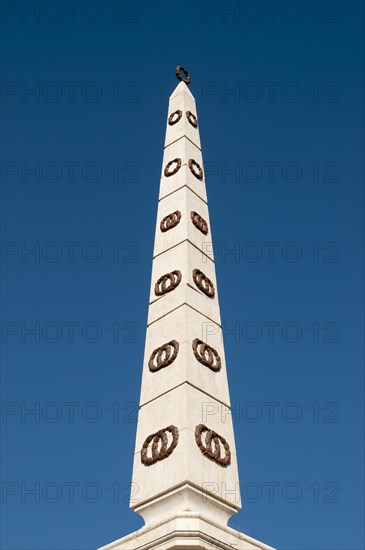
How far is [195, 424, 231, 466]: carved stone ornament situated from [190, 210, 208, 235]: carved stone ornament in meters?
4.26

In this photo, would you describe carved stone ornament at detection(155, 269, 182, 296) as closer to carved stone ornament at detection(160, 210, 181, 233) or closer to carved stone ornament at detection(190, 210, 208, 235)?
carved stone ornament at detection(160, 210, 181, 233)

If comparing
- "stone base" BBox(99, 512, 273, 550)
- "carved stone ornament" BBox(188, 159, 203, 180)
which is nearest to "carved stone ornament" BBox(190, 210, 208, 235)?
"carved stone ornament" BBox(188, 159, 203, 180)

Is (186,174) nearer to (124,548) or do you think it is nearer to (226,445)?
(226,445)

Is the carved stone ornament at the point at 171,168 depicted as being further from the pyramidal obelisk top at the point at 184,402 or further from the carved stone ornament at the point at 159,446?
the carved stone ornament at the point at 159,446

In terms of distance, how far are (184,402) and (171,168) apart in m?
5.72

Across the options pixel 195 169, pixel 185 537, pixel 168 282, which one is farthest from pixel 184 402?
pixel 195 169

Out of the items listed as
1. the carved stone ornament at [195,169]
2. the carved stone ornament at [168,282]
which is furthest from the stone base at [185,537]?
the carved stone ornament at [195,169]

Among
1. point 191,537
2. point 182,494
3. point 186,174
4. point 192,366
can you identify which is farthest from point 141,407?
point 186,174

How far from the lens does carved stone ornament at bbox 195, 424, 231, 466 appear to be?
37.3 ft

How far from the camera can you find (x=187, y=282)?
522 inches

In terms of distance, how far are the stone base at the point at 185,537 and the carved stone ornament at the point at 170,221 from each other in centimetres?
581

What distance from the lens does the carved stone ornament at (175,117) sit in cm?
1667

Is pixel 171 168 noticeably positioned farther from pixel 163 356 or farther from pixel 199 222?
pixel 163 356

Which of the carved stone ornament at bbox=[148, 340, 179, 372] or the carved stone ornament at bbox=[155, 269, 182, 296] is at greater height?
the carved stone ornament at bbox=[155, 269, 182, 296]
